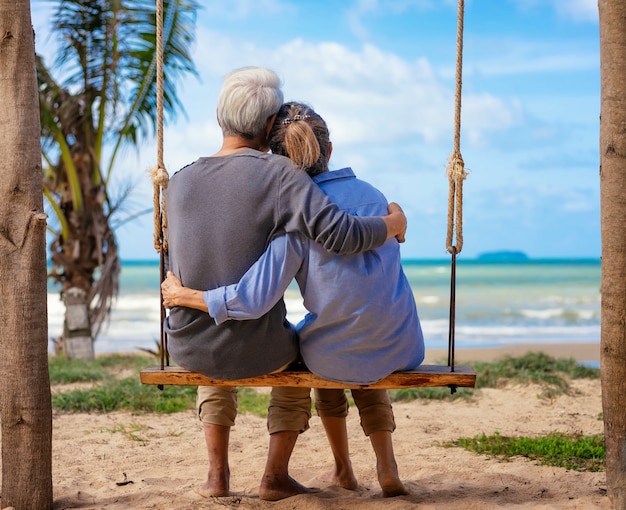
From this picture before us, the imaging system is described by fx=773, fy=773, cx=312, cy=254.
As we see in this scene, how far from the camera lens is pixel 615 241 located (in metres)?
2.82

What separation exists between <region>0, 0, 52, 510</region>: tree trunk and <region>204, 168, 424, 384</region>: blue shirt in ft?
2.38

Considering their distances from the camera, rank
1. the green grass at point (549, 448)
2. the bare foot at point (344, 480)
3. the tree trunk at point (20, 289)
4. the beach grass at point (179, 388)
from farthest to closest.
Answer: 1. the beach grass at point (179, 388)
2. the green grass at point (549, 448)
3. the bare foot at point (344, 480)
4. the tree trunk at point (20, 289)

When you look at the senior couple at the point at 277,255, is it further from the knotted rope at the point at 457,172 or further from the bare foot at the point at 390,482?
the bare foot at the point at 390,482

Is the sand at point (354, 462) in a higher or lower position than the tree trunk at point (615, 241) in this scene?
lower

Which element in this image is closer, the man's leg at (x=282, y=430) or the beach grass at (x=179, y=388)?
the man's leg at (x=282, y=430)

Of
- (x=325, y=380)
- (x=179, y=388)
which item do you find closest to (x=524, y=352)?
(x=179, y=388)

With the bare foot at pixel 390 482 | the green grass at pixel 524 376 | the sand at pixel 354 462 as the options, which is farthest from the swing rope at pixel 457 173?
the green grass at pixel 524 376

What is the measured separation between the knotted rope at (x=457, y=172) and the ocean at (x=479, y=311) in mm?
5919

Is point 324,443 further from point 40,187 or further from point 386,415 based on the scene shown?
point 40,187

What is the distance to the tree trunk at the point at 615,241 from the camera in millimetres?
2809

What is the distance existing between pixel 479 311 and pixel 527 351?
342 inches

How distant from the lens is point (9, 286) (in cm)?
279

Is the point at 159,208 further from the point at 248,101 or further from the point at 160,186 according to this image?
the point at 248,101

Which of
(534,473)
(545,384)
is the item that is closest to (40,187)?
(534,473)
